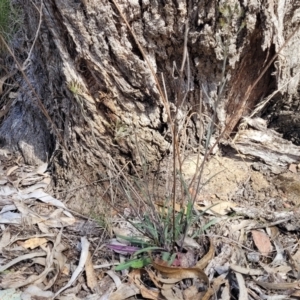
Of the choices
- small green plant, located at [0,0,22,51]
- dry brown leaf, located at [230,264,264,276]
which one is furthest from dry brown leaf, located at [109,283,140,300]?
small green plant, located at [0,0,22,51]

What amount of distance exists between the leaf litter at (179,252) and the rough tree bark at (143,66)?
213mm

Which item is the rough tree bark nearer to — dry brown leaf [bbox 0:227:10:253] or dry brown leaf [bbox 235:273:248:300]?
dry brown leaf [bbox 0:227:10:253]

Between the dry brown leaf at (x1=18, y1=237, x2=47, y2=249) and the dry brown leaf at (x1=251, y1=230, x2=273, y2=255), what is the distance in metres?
0.77

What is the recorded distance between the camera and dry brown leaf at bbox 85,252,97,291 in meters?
1.38

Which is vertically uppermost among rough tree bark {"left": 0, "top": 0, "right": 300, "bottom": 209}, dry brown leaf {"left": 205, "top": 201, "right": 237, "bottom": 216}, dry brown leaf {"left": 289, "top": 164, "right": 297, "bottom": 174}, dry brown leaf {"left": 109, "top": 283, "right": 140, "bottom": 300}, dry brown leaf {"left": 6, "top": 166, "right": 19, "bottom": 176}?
rough tree bark {"left": 0, "top": 0, "right": 300, "bottom": 209}

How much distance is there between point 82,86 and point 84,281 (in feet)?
2.37

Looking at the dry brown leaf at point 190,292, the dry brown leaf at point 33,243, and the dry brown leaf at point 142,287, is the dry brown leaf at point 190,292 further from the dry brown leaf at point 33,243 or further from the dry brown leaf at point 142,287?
the dry brown leaf at point 33,243

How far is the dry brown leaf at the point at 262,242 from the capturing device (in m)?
1.43

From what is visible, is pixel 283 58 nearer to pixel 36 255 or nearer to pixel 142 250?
pixel 142 250

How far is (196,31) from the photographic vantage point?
4.71ft

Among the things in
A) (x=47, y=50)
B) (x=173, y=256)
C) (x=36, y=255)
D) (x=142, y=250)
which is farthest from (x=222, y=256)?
(x=47, y=50)

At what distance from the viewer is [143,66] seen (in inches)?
59.4

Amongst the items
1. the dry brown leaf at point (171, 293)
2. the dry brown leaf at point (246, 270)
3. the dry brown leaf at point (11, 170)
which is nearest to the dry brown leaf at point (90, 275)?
the dry brown leaf at point (171, 293)

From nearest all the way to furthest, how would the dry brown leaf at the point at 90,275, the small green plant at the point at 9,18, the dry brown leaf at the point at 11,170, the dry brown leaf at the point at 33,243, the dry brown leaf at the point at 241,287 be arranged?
the dry brown leaf at the point at 241,287 → the dry brown leaf at the point at 90,275 → the dry brown leaf at the point at 33,243 → the dry brown leaf at the point at 11,170 → the small green plant at the point at 9,18
